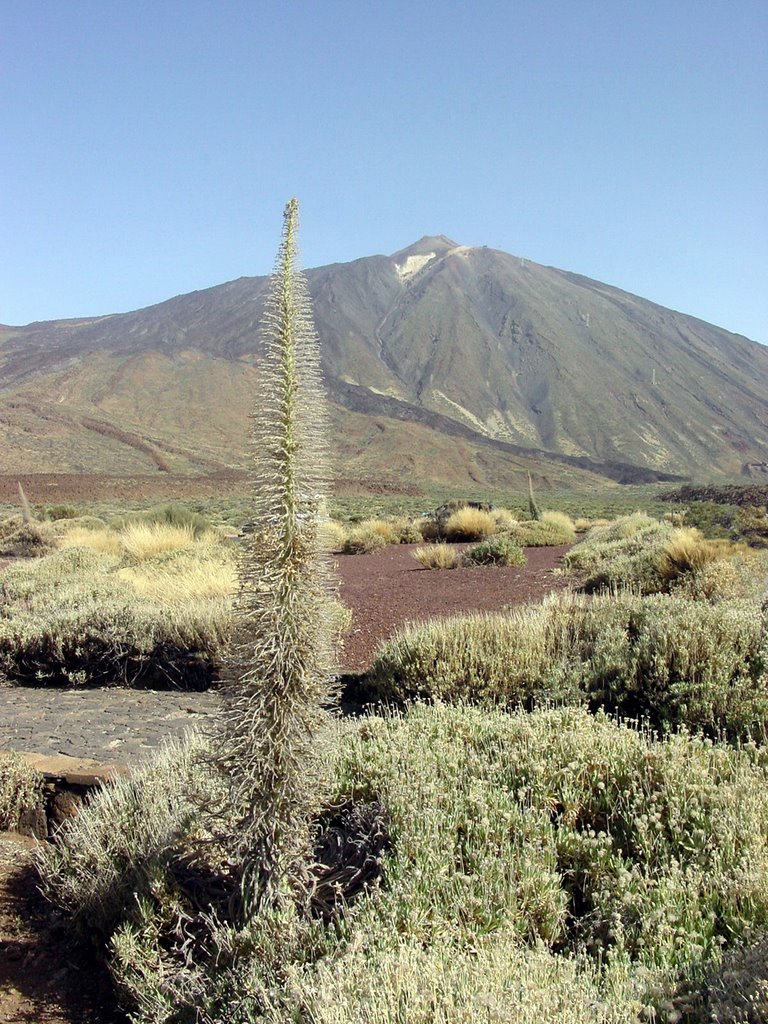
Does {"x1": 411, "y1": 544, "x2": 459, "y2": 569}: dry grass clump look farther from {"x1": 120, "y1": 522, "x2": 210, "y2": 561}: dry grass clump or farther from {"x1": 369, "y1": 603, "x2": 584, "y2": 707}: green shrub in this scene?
{"x1": 369, "y1": 603, "x2": 584, "y2": 707}: green shrub

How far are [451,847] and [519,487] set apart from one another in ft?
268

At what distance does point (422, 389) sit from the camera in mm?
151125

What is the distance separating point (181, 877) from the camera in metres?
3.03

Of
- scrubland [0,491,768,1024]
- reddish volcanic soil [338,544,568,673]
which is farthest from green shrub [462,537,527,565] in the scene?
scrubland [0,491,768,1024]

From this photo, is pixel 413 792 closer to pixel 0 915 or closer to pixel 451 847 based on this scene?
pixel 451 847

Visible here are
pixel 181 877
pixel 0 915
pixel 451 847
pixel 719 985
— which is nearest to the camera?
pixel 719 985

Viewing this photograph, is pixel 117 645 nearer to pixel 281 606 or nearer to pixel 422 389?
pixel 281 606

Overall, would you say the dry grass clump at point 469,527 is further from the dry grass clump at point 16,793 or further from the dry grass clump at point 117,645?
the dry grass clump at point 16,793

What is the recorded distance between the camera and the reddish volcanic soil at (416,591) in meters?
7.78

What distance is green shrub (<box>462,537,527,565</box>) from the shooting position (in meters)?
13.4

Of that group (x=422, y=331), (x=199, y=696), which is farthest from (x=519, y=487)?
(x=422, y=331)

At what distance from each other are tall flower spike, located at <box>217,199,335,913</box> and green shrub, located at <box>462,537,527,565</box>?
35.9ft

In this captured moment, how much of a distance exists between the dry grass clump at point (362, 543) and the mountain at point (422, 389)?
44015 mm

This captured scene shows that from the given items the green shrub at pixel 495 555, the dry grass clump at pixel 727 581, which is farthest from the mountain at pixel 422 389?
the dry grass clump at pixel 727 581
